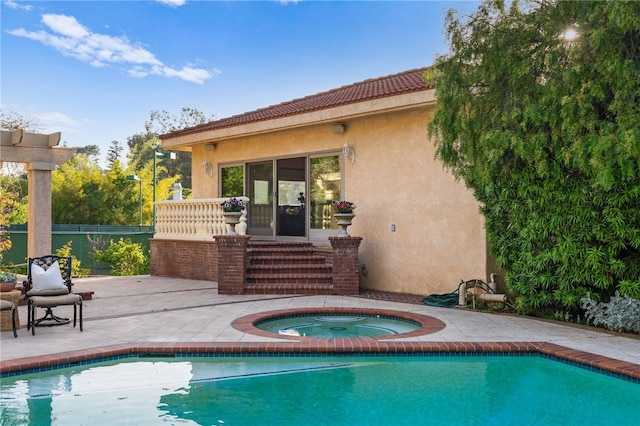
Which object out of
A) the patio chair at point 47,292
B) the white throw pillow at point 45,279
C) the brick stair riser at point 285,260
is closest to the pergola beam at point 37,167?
the patio chair at point 47,292

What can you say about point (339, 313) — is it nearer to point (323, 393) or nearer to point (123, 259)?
point (323, 393)

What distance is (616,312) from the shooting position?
292 inches

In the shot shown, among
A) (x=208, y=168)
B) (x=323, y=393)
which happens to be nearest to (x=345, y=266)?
(x=323, y=393)

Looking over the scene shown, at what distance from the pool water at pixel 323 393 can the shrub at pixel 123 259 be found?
12.4m

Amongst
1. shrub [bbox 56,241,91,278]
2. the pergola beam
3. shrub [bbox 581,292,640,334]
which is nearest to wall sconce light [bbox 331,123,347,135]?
the pergola beam

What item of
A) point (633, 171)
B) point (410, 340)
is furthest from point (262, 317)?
point (633, 171)

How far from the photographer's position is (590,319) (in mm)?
7918

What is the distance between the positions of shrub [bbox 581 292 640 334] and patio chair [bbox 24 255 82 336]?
7.00 meters

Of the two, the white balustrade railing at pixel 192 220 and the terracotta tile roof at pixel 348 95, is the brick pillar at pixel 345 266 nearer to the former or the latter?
the white balustrade railing at pixel 192 220

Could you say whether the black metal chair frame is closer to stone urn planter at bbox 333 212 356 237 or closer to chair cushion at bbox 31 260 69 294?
chair cushion at bbox 31 260 69 294

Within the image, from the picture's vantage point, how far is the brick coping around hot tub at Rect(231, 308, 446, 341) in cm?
723

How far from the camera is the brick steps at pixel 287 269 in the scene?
11.3 metres

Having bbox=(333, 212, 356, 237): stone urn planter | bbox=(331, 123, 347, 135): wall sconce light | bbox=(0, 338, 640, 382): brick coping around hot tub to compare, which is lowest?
bbox=(0, 338, 640, 382): brick coping around hot tub

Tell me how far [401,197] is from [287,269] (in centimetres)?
292
